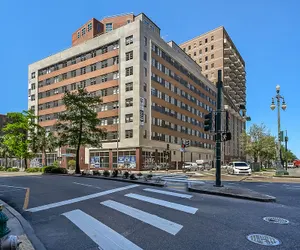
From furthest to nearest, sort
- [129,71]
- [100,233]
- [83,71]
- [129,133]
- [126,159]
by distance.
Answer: [83,71], [129,71], [129,133], [126,159], [100,233]

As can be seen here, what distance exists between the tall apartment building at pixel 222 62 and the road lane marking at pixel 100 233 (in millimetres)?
78612

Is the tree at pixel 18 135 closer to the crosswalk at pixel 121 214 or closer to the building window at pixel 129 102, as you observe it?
the building window at pixel 129 102

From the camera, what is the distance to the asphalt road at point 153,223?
5.60 m

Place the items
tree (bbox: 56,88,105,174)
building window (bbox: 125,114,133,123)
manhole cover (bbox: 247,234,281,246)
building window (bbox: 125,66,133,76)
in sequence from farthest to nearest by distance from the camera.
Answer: building window (bbox: 125,66,133,76) → building window (bbox: 125,114,133,123) → tree (bbox: 56,88,105,174) → manhole cover (bbox: 247,234,281,246)

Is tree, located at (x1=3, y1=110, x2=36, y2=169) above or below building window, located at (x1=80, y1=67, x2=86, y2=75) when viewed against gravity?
below

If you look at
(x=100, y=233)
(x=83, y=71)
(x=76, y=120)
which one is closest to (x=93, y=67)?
(x=83, y=71)

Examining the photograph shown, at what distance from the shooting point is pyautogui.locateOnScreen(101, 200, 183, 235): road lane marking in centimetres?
658

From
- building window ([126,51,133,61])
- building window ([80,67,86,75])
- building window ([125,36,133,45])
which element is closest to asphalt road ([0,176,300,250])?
building window ([126,51,133,61])

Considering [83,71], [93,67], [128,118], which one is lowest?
[128,118]

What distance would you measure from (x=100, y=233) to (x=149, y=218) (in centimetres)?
178

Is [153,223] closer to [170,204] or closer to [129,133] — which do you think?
[170,204]

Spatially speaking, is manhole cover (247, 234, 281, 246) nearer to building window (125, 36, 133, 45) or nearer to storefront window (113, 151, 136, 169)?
storefront window (113, 151, 136, 169)

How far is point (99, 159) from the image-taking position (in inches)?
1971

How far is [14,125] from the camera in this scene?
45125 mm
